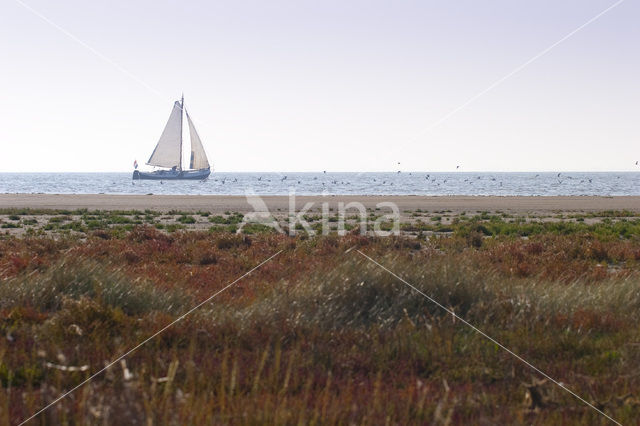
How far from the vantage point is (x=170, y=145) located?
118188 millimetres

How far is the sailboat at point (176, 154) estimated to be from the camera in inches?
4619

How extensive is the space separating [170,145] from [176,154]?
257 centimetres

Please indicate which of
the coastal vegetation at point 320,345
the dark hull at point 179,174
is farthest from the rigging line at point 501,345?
the dark hull at point 179,174

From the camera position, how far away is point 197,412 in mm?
4785

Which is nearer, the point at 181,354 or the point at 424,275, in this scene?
the point at 181,354

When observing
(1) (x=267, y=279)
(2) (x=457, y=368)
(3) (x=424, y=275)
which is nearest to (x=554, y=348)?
(2) (x=457, y=368)

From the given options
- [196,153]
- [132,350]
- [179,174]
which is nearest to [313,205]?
[132,350]

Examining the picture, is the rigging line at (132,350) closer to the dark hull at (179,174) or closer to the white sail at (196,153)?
the white sail at (196,153)

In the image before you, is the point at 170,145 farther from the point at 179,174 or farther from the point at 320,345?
the point at 320,345

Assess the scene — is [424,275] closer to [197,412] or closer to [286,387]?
[286,387]

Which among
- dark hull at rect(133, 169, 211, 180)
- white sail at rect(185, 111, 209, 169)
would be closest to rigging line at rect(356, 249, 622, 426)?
white sail at rect(185, 111, 209, 169)

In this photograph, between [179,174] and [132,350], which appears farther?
[179,174]

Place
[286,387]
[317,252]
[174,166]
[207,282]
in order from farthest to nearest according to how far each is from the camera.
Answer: [174,166]
[317,252]
[207,282]
[286,387]

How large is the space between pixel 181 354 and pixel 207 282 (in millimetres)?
5244
